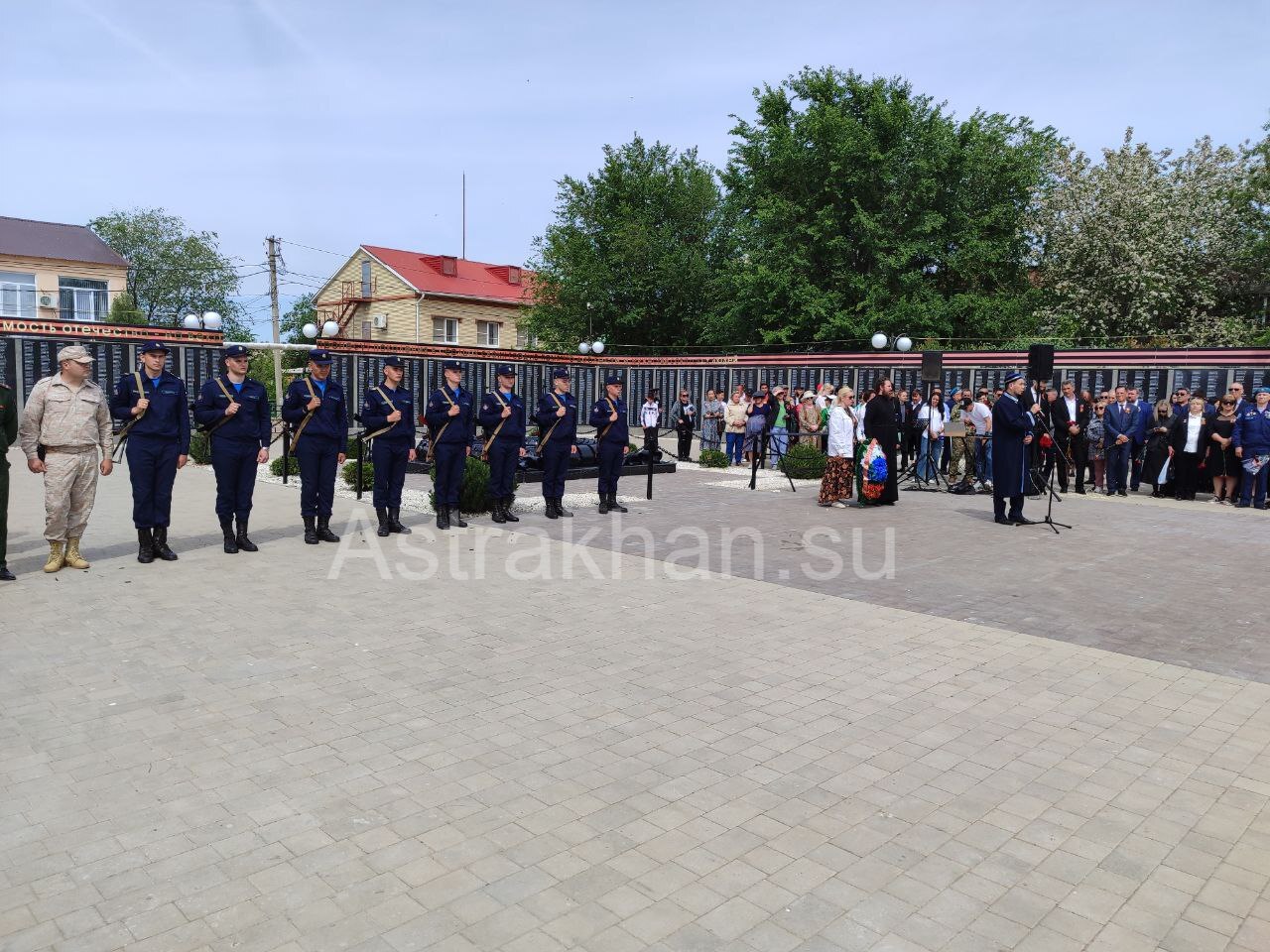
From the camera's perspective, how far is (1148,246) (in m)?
31.6

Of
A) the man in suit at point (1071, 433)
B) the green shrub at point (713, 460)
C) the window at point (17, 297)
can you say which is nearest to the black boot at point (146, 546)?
the green shrub at point (713, 460)

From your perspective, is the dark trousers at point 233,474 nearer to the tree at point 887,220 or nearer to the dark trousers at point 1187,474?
the dark trousers at point 1187,474

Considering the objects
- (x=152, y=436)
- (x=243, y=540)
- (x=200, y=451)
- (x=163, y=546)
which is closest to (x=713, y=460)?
(x=200, y=451)

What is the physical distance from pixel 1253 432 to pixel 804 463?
7178 mm

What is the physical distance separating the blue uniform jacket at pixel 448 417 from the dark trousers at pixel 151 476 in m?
3.08

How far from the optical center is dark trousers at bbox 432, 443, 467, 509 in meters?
11.0

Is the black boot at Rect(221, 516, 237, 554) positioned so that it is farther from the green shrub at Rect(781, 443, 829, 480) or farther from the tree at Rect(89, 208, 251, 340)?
the tree at Rect(89, 208, 251, 340)

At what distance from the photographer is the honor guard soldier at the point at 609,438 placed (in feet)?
40.9

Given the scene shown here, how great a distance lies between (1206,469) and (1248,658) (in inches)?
419

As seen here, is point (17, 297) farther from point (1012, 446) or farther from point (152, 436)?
point (1012, 446)

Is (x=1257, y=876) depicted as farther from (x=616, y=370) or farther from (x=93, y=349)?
(x=616, y=370)

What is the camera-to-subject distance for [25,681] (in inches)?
208

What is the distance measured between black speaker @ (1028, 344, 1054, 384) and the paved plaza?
4702 mm

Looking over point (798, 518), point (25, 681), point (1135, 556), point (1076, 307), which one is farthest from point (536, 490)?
point (1076, 307)
